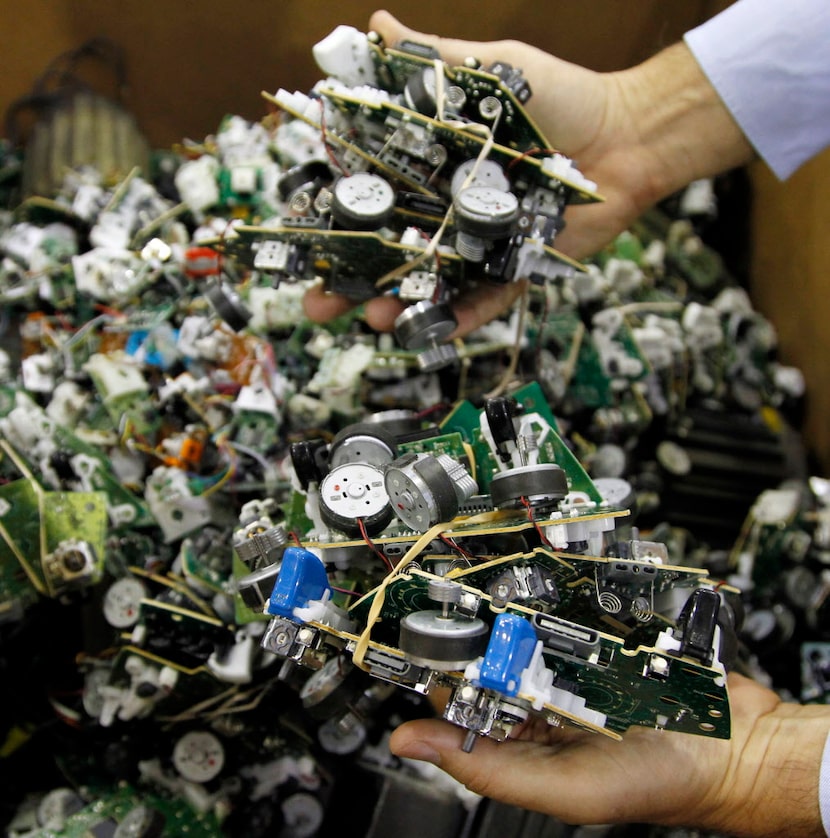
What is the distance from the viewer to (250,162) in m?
3.89

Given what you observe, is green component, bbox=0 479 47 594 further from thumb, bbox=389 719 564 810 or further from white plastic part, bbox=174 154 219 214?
white plastic part, bbox=174 154 219 214

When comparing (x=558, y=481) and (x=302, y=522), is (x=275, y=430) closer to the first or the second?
(x=302, y=522)

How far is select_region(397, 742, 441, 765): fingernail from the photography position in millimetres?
2150

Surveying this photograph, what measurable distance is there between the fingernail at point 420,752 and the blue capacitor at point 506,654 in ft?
1.86

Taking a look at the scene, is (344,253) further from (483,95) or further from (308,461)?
(308,461)

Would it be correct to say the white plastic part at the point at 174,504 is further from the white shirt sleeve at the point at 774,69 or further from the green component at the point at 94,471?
the white shirt sleeve at the point at 774,69

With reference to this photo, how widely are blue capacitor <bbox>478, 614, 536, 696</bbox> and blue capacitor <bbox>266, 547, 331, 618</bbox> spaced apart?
18.8 inches

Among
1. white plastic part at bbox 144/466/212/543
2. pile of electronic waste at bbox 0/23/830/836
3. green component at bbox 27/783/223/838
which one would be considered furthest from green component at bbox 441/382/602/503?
green component at bbox 27/783/223/838

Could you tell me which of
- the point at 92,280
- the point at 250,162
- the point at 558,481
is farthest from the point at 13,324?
the point at 558,481

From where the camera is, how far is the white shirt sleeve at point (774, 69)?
126 inches

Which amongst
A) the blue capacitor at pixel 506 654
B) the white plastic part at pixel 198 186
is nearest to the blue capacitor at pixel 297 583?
the blue capacitor at pixel 506 654

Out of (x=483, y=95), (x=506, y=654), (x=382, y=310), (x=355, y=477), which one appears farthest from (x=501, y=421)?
(x=483, y=95)

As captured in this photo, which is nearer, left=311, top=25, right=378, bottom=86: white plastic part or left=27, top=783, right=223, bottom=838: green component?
left=27, top=783, right=223, bottom=838: green component

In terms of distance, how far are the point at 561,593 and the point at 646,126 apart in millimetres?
2515
